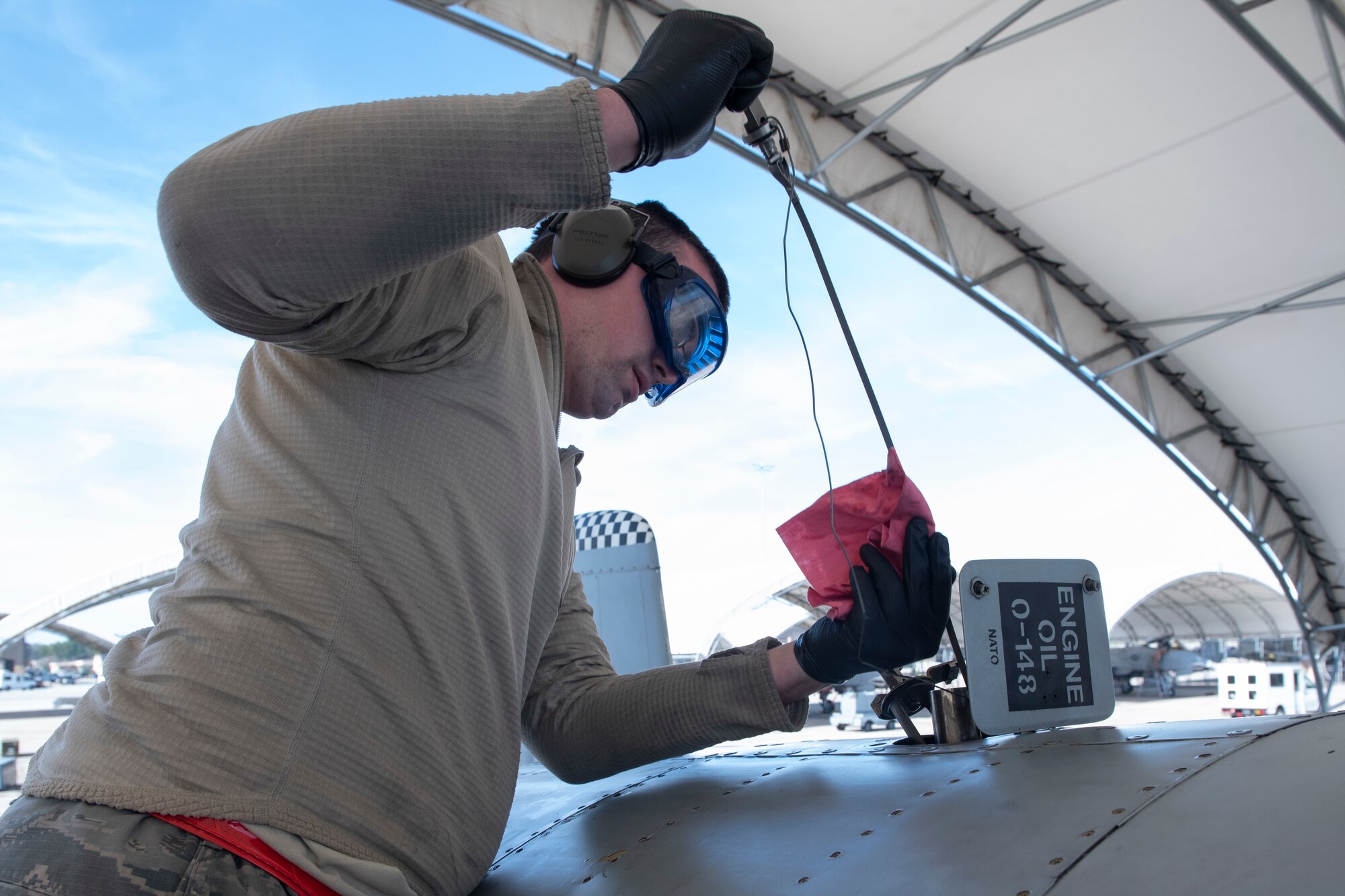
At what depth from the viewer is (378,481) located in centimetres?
128

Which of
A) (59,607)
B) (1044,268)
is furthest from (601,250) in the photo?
(59,607)

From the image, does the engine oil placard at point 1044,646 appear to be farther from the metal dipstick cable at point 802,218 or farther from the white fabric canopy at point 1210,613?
the white fabric canopy at point 1210,613

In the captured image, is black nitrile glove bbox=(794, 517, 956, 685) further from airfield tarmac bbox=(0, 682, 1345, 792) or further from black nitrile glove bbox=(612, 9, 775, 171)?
airfield tarmac bbox=(0, 682, 1345, 792)

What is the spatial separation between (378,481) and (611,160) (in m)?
0.56

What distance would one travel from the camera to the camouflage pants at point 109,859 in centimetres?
103

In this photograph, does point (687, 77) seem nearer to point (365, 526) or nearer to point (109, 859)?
point (365, 526)

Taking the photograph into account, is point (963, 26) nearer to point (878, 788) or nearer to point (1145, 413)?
point (1145, 413)

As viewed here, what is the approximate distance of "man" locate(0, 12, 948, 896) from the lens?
0.94 m

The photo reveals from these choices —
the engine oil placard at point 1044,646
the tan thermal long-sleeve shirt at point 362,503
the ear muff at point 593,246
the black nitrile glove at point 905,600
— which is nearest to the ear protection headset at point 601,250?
the ear muff at point 593,246

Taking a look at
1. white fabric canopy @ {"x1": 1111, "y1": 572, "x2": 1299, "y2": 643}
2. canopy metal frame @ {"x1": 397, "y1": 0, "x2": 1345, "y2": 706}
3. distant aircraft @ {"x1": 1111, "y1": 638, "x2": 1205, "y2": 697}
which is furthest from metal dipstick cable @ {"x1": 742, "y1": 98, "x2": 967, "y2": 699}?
distant aircraft @ {"x1": 1111, "y1": 638, "x2": 1205, "y2": 697}

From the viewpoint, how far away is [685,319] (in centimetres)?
172

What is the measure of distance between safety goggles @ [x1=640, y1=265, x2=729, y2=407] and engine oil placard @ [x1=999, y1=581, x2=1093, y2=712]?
28.0 inches

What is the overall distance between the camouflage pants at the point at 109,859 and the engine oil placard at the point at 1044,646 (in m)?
1.19

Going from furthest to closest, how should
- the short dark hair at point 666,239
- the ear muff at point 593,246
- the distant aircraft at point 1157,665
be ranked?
the distant aircraft at point 1157,665 → the short dark hair at point 666,239 → the ear muff at point 593,246
